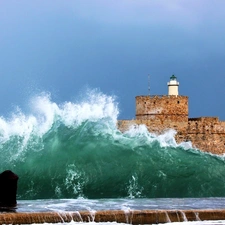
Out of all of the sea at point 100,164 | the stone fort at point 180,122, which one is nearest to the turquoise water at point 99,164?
the sea at point 100,164

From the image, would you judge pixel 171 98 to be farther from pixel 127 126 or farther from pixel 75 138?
pixel 75 138

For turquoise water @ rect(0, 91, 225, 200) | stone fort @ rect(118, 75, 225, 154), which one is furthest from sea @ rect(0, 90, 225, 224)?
stone fort @ rect(118, 75, 225, 154)

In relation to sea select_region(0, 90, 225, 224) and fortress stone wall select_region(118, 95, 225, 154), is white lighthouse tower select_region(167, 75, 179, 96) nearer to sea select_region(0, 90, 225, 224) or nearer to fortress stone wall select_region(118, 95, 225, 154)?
fortress stone wall select_region(118, 95, 225, 154)

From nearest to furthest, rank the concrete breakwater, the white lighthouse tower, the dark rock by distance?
the concrete breakwater → the dark rock → the white lighthouse tower

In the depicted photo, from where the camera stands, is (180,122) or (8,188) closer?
(8,188)

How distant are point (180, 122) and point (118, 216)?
3045cm

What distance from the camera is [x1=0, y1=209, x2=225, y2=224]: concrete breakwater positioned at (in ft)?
34.9

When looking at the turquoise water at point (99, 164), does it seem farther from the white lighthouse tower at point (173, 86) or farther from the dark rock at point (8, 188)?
the white lighthouse tower at point (173, 86)

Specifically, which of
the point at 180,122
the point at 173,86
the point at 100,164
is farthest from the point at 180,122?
the point at 100,164

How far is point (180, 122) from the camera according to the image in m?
41.3

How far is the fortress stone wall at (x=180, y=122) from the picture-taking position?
40844 mm

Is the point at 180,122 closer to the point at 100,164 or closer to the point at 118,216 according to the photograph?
the point at 100,164

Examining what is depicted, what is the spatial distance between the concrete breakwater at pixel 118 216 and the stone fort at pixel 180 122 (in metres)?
28.3

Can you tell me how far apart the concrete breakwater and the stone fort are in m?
28.3
